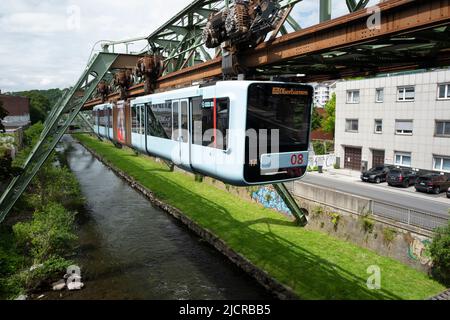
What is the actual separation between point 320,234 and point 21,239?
1397cm

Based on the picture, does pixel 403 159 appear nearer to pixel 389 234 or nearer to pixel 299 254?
pixel 389 234

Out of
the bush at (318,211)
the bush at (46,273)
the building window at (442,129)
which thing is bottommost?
the bush at (46,273)

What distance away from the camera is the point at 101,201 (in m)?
28.1

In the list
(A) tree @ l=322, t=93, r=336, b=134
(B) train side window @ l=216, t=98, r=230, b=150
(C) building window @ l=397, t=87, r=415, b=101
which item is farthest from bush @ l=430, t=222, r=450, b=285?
(A) tree @ l=322, t=93, r=336, b=134

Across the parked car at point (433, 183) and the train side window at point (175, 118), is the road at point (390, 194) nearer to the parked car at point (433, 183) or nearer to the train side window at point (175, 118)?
the parked car at point (433, 183)

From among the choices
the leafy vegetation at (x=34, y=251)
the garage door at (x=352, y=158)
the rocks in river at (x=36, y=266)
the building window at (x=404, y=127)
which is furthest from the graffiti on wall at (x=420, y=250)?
the garage door at (x=352, y=158)

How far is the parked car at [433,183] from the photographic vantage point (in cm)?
2575

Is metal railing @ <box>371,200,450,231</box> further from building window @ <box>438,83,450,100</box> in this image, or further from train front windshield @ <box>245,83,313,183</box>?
building window @ <box>438,83,450,100</box>

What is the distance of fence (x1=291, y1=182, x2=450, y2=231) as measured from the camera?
12914mm

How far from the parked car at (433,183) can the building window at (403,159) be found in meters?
5.63

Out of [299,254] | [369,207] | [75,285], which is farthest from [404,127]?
[75,285]

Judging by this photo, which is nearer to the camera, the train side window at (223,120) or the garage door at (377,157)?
the train side window at (223,120)

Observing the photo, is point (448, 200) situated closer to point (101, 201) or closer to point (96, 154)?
point (101, 201)
